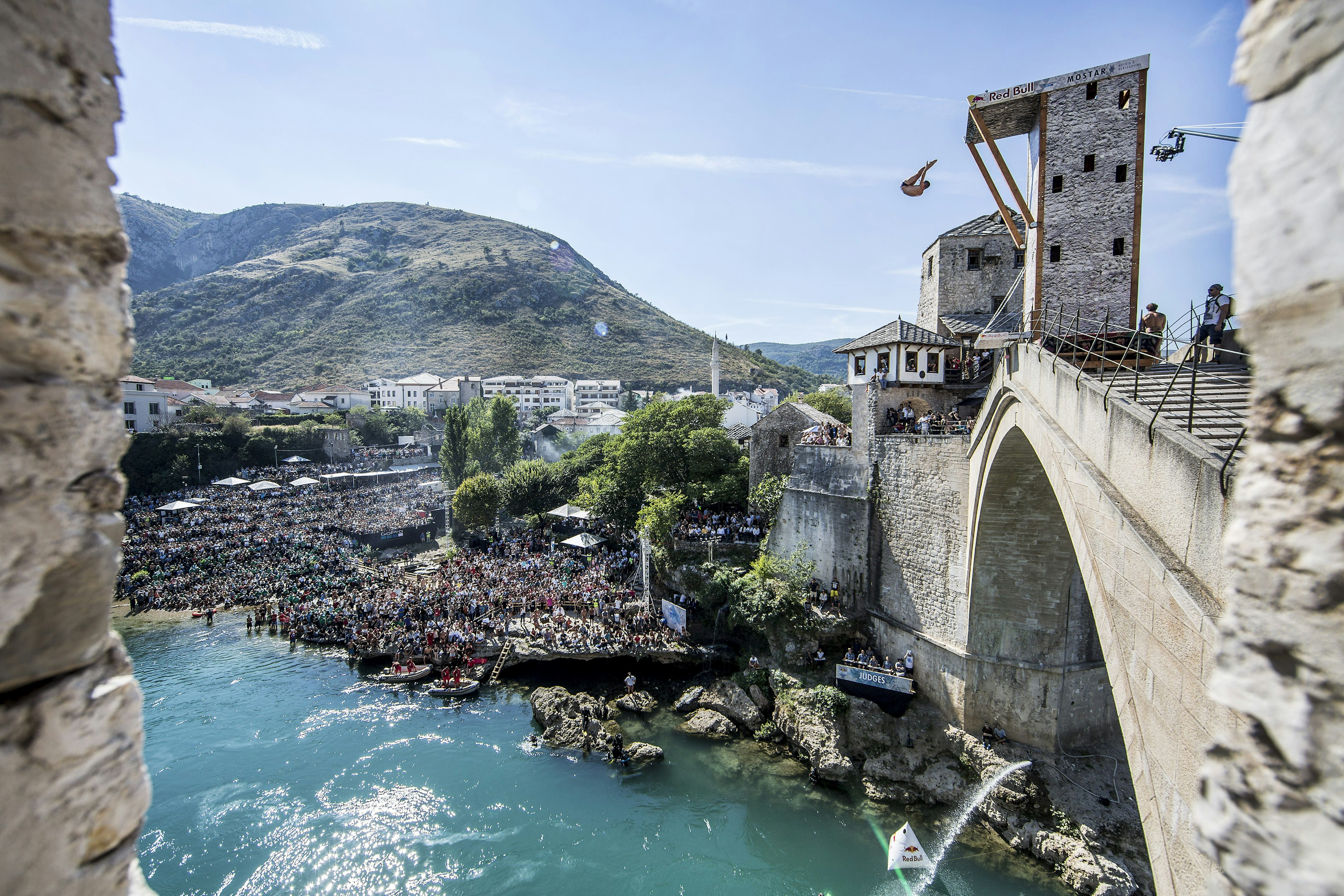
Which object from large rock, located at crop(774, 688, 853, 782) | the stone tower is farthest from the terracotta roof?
large rock, located at crop(774, 688, 853, 782)

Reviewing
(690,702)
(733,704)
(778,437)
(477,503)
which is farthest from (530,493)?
(733,704)

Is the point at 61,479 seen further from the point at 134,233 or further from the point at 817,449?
the point at 134,233

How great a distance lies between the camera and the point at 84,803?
158 centimetres

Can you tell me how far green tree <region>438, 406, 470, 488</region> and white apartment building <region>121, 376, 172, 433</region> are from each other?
867 inches

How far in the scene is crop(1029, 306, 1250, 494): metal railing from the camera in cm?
524

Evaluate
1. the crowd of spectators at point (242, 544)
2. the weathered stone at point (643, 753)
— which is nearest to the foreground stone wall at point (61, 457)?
the weathered stone at point (643, 753)

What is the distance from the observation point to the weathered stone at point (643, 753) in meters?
15.8

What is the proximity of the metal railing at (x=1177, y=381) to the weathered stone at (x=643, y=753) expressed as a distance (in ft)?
42.4

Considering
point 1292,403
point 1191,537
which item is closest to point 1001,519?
point 1191,537

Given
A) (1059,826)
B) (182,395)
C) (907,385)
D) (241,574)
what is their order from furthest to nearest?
1. (182,395)
2. (241,574)
3. (907,385)
4. (1059,826)

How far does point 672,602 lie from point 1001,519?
1135cm

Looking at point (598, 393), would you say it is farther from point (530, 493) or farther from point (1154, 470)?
point (1154, 470)

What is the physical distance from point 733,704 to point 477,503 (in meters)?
19.8

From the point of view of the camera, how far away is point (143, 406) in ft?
151
